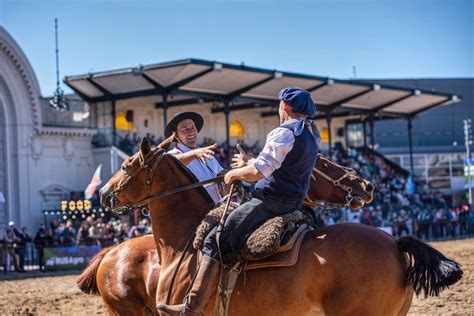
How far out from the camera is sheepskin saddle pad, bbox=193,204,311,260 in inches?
→ 251

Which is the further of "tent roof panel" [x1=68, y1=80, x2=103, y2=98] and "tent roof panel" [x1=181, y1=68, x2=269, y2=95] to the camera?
"tent roof panel" [x1=68, y1=80, x2=103, y2=98]

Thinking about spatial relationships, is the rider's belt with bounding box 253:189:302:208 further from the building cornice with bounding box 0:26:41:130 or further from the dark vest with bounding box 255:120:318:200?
the building cornice with bounding box 0:26:41:130

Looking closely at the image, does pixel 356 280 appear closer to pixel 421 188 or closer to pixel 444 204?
pixel 444 204

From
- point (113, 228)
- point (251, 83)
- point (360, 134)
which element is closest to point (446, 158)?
point (360, 134)

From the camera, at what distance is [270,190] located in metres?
6.69

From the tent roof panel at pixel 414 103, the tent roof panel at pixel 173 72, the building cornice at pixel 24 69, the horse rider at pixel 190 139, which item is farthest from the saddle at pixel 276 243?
the tent roof panel at pixel 414 103

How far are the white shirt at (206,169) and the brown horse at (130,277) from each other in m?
0.82

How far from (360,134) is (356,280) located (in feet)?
169

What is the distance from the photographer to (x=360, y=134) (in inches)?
2242

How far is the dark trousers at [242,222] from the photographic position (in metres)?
6.59

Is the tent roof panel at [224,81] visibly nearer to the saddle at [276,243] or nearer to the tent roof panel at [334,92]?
the tent roof panel at [334,92]

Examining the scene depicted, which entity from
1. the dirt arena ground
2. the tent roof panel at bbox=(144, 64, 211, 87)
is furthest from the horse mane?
the tent roof panel at bbox=(144, 64, 211, 87)

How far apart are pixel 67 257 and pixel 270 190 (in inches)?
760

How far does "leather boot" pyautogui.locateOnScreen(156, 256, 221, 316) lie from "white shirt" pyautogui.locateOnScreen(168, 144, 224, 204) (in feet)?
5.38
